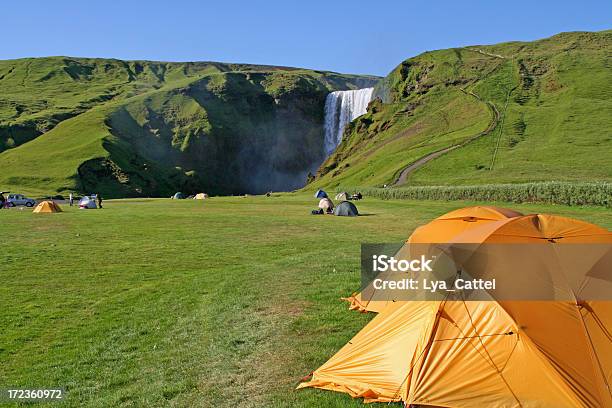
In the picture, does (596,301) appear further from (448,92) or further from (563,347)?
(448,92)

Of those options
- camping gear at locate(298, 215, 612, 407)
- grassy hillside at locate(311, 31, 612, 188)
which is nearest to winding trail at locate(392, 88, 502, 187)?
grassy hillside at locate(311, 31, 612, 188)

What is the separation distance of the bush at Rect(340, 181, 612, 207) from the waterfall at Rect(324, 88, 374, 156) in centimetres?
10823

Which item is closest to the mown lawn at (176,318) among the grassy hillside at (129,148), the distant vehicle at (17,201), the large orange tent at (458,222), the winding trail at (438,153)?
the large orange tent at (458,222)

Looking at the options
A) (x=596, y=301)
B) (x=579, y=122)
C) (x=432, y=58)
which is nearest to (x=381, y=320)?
(x=596, y=301)

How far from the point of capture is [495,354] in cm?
814

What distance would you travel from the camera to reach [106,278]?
21.4 meters

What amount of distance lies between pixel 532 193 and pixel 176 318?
48796 mm

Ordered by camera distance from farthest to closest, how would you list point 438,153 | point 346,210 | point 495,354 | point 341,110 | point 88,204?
point 341,110 < point 438,153 < point 88,204 < point 346,210 < point 495,354

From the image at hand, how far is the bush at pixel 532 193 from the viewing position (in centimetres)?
4891

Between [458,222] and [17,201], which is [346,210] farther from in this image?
[17,201]

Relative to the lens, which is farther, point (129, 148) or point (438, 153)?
point (129, 148)

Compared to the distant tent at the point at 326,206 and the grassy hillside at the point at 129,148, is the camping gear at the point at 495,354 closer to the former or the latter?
the distant tent at the point at 326,206

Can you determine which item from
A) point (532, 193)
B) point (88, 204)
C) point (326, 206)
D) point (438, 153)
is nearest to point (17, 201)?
point (88, 204)

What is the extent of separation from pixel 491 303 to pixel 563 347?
1183 mm
